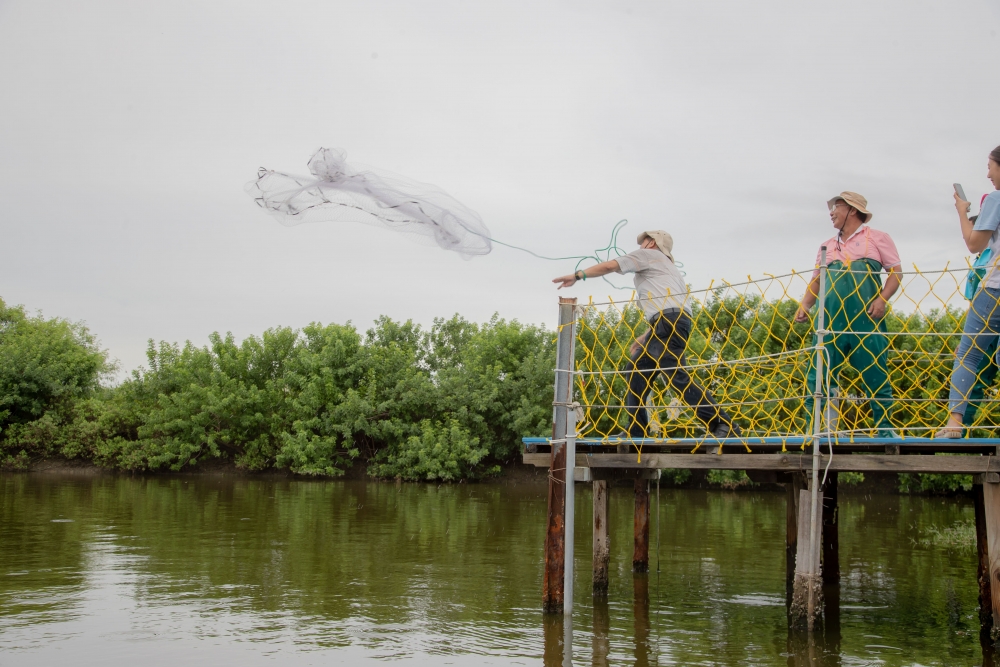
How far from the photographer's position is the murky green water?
7926 millimetres

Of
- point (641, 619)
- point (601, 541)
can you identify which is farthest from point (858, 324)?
point (601, 541)

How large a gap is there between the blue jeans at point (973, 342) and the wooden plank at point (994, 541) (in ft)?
2.53

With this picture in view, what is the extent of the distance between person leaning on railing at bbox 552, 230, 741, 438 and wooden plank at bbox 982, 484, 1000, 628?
7.41 ft

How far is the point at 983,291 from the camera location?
7422mm

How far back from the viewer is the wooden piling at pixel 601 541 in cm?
1059

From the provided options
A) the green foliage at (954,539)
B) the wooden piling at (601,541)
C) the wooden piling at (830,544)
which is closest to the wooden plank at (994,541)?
the wooden piling at (830,544)

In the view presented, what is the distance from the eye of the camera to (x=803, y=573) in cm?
766

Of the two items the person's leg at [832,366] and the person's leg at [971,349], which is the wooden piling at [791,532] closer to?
the person's leg at [832,366]

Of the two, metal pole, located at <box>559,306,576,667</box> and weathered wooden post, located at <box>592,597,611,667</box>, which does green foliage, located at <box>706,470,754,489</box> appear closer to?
weathered wooden post, located at <box>592,597,611,667</box>

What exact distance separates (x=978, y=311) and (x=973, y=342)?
0.86 feet

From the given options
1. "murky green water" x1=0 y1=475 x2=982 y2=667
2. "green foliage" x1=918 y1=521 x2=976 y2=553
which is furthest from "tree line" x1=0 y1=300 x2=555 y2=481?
"green foliage" x1=918 y1=521 x2=976 y2=553

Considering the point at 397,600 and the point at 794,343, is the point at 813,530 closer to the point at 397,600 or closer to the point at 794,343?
the point at 397,600

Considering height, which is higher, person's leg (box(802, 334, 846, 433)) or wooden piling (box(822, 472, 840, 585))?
person's leg (box(802, 334, 846, 433))

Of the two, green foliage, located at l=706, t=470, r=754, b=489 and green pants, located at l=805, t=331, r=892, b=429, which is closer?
green pants, located at l=805, t=331, r=892, b=429
